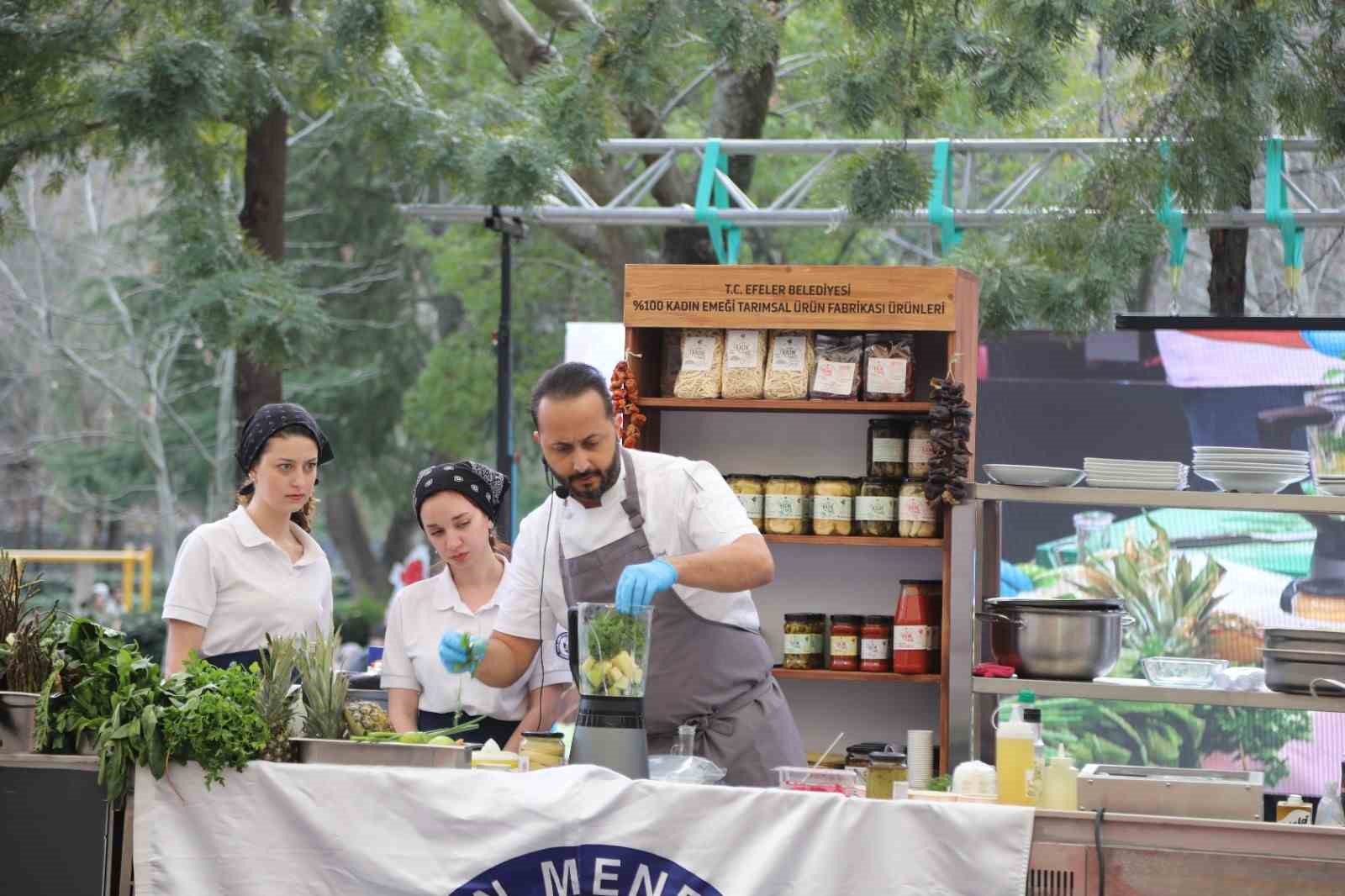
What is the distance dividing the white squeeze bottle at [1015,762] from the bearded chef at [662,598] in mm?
726

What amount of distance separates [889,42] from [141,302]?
451 inches

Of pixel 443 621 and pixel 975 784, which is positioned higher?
pixel 443 621

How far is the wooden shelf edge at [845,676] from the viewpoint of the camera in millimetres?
4898

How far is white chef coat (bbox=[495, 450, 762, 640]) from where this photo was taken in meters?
3.80

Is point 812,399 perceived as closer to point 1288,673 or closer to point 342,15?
point 1288,673

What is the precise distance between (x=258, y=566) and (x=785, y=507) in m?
1.70

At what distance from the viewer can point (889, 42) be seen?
793 cm

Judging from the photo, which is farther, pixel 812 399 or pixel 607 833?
pixel 812 399

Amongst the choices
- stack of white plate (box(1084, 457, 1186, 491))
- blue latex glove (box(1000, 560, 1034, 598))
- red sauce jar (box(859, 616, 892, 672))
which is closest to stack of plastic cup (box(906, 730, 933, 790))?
stack of white plate (box(1084, 457, 1186, 491))

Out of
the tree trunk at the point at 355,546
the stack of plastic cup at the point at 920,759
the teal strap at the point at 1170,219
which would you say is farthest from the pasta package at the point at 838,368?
the tree trunk at the point at 355,546

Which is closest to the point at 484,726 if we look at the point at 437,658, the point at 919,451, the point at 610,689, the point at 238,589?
the point at 437,658

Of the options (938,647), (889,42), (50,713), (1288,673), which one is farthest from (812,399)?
(889,42)

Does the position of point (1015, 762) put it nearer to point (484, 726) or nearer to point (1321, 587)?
point (484, 726)

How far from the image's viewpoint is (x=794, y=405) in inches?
195
